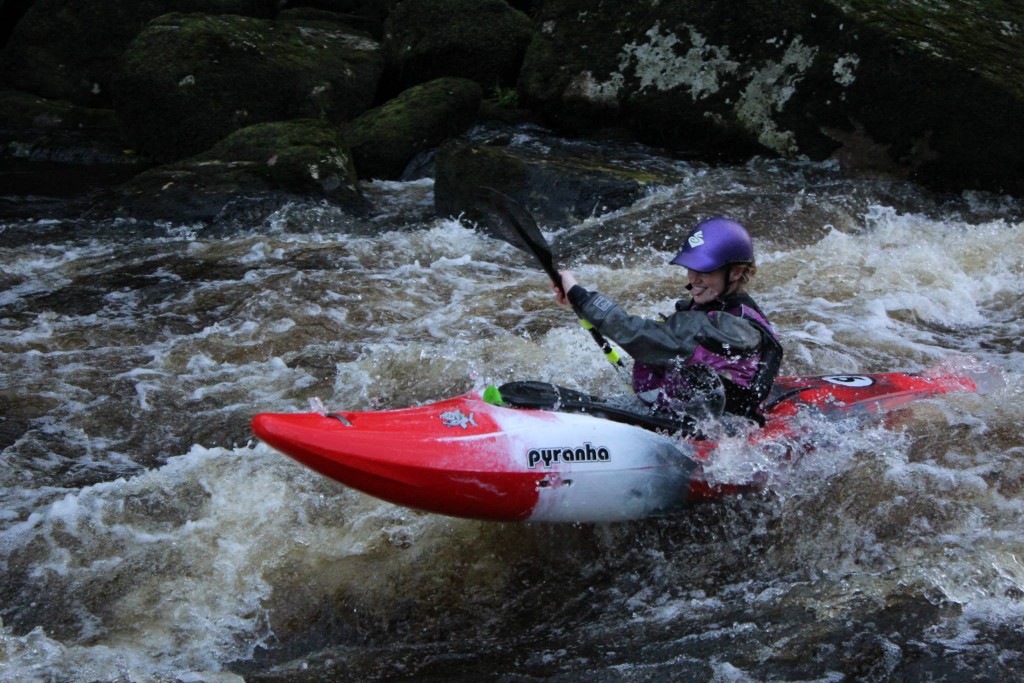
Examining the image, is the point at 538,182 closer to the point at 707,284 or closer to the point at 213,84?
the point at 213,84

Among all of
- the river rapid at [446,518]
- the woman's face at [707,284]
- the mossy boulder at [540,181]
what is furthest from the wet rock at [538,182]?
the woman's face at [707,284]

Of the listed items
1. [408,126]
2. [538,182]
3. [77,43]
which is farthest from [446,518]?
[77,43]

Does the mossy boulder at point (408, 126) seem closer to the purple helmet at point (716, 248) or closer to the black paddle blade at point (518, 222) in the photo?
the black paddle blade at point (518, 222)

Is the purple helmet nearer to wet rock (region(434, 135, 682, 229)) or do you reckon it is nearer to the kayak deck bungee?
the kayak deck bungee

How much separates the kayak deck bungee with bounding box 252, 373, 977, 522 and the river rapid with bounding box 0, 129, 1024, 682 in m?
0.19

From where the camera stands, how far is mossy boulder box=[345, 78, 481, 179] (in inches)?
346

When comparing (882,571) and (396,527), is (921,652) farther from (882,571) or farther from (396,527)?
(396,527)

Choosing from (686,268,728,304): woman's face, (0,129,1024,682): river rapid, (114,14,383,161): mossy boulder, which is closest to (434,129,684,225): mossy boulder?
(0,129,1024,682): river rapid

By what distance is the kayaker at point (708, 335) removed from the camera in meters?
3.62

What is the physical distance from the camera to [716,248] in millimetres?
3703

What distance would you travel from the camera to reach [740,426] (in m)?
3.79

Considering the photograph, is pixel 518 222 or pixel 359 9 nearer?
pixel 518 222

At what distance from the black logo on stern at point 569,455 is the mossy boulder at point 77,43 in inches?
324

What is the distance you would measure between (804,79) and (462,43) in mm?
3259
